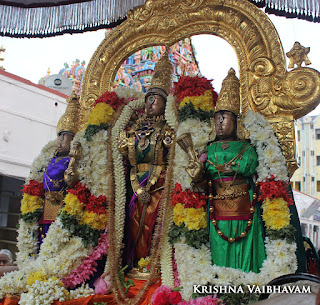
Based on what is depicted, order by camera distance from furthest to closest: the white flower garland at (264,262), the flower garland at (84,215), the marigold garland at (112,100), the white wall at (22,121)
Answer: the white wall at (22,121) → the marigold garland at (112,100) → the flower garland at (84,215) → the white flower garland at (264,262)

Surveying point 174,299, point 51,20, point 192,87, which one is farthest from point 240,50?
point 174,299

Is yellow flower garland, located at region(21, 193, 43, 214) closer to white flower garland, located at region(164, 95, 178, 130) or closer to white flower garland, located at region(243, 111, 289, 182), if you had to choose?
white flower garland, located at region(164, 95, 178, 130)

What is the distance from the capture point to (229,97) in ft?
13.3

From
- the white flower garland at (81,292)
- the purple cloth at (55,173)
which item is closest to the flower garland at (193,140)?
the white flower garland at (81,292)

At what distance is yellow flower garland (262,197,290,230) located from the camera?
350 cm

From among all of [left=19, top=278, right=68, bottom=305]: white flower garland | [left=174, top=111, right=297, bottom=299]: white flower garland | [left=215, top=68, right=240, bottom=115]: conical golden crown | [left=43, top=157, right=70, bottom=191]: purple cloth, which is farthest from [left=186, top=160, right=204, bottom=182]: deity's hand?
[left=43, top=157, right=70, bottom=191]: purple cloth

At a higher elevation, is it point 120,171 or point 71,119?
point 71,119

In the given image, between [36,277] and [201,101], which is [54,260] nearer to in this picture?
[36,277]

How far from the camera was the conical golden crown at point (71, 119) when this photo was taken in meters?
5.44

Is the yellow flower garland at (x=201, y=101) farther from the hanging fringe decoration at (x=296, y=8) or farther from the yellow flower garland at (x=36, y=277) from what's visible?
the yellow flower garland at (x=36, y=277)

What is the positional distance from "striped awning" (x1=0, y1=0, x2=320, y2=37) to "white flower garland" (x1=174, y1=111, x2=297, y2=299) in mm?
2499

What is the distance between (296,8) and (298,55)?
57 cm

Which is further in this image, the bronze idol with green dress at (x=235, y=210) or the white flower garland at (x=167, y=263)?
the white flower garland at (x=167, y=263)

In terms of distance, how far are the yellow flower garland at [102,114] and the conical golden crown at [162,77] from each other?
606 mm
